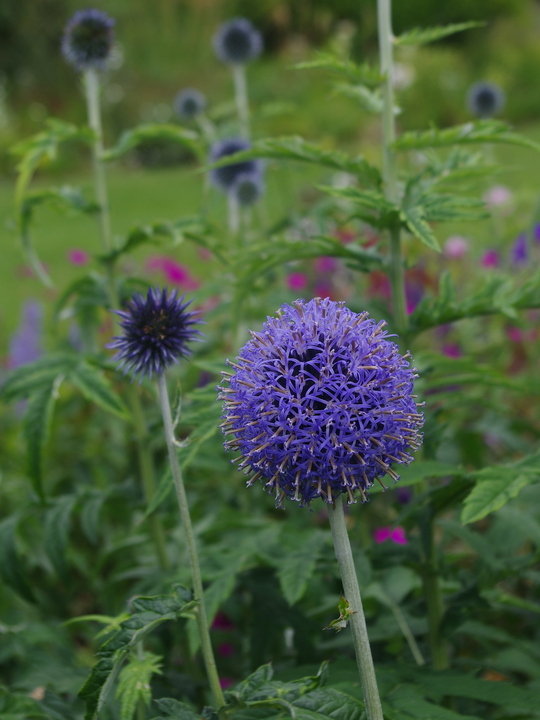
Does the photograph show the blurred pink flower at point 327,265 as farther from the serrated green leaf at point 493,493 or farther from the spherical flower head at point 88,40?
the serrated green leaf at point 493,493

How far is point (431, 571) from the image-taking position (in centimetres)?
177

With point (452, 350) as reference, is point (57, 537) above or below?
below

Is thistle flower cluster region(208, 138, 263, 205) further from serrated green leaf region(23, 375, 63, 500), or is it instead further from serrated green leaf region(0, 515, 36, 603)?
serrated green leaf region(0, 515, 36, 603)

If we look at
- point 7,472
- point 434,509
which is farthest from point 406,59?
point 434,509

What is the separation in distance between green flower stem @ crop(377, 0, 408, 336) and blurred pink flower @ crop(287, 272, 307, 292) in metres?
2.62

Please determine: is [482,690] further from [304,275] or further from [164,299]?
[304,275]

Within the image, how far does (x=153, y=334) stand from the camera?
1.59 meters

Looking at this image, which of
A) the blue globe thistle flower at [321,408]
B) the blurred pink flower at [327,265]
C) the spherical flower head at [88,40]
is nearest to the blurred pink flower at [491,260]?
the blurred pink flower at [327,265]

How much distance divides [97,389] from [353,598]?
99 cm

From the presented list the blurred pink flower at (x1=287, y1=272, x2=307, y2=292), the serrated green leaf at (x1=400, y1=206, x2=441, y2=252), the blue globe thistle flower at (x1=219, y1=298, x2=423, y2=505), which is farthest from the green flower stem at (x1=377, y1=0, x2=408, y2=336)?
the blurred pink flower at (x1=287, y1=272, x2=307, y2=292)

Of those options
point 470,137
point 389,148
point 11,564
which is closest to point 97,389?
point 11,564

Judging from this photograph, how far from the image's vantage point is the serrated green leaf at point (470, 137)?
165 centimetres

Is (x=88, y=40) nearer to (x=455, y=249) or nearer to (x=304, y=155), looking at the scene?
(x=304, y=155)

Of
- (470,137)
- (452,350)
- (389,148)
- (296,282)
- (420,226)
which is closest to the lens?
(420,226)
